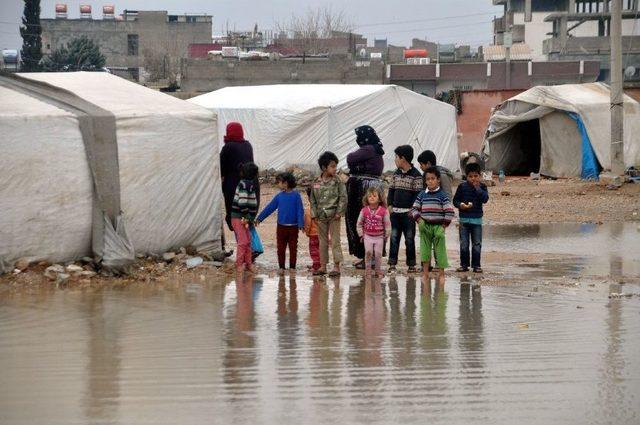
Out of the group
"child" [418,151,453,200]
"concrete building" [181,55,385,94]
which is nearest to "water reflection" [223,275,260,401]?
"child" [418,151,453,200]

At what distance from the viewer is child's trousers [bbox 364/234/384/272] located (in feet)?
37.4

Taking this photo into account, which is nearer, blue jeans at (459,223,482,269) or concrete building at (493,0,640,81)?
blue jeans at (459,223,482,269)

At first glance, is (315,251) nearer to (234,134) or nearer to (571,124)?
(234,134)

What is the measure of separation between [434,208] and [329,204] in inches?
42.1

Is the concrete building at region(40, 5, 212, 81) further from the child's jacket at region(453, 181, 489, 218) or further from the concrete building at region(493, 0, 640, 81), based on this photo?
the child's jacket at region(453, 181, 489, 218)

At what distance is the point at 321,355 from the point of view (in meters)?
7.62

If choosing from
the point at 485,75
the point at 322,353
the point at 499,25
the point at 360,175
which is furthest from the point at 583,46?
the point at 322,353

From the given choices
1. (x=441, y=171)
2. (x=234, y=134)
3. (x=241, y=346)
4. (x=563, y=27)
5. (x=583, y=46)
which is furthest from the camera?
(x=563, y=27)

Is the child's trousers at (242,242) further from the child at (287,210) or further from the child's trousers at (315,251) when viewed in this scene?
the child's trousers at (315,251)

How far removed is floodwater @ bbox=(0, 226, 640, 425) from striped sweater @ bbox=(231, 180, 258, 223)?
94 cm

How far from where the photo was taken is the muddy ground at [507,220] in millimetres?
11016

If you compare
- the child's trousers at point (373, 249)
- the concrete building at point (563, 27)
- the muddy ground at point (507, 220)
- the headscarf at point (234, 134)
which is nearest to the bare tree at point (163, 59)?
the concrete building at point (563, 27)

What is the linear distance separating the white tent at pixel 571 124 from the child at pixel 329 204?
16751 mm

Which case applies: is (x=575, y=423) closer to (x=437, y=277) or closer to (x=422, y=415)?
(x=422, y=415)
